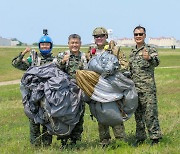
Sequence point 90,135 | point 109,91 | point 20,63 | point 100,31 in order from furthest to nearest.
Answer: point 90,135, point 20,63, point 100,31, point 109,91

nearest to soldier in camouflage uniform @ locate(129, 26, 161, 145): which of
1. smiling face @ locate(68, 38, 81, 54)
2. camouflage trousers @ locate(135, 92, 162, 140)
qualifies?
camouflage trousers @ locate(135, 92, 162, 140)

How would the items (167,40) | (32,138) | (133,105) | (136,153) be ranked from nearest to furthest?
1. (136,153)
2. (133,105)
3. (32,138)
4. (167,40)

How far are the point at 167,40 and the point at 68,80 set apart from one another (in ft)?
621

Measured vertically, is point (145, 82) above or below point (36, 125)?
above

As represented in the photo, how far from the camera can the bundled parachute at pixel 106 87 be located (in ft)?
20.7

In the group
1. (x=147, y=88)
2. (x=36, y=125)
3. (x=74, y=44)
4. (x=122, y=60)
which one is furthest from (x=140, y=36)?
(x=36, y=125)

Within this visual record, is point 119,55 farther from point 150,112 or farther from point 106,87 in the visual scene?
point 150,112

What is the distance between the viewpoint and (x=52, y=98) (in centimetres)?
623

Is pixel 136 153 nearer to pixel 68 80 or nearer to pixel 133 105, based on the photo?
pixel 133 105

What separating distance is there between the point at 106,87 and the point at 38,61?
1.38 m

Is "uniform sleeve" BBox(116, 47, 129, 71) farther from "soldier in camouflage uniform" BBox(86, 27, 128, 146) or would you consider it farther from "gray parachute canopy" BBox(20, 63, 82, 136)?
"gray parachute canopy" BBox(20, 63, 82, 136)

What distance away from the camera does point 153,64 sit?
6773 millimetres

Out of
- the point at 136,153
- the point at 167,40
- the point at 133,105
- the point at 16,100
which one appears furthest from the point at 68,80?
the point at 167,40

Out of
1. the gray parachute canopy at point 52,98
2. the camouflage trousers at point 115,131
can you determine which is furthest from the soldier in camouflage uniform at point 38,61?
the camouflage trousers at point 115,131
